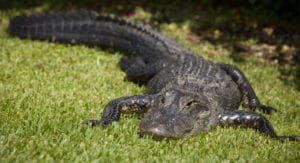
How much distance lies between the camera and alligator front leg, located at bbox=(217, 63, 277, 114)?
22.9ft

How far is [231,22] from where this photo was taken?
11625 mm

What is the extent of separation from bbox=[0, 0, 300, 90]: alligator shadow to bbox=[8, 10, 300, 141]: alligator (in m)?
2.17

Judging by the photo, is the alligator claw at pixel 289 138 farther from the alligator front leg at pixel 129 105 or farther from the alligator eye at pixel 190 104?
the alligator front leg at pixel 129 105

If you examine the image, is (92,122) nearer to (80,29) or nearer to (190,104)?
(190,104)

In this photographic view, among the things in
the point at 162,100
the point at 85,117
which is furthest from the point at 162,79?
the point at 85,117

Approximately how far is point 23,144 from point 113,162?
0.84 metres

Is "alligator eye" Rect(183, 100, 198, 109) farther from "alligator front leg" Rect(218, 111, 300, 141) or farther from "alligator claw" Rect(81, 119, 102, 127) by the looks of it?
"alligator claw" Rect(81, 119, 102, 127)

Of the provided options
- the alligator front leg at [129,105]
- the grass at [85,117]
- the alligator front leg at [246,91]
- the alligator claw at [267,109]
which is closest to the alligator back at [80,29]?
the grass at [85,117]

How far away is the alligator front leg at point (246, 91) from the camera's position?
6.97 metres

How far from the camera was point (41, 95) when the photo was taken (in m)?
6.21

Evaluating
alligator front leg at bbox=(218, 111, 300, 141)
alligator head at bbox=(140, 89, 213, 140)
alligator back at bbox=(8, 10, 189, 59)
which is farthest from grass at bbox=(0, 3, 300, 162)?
alligator back at bbox=(8, 10, 189, 59)

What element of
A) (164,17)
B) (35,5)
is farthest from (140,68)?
(35,5)

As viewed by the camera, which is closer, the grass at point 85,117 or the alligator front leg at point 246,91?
the grass at point 85,117

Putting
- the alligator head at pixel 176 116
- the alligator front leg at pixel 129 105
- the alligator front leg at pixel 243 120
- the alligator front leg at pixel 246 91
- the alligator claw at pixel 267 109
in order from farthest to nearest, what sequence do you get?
the alligator front leg at pixel 246 91, the alligator claw at pixel 267 109, the alligator front leg at pixel 243 120, the alligator front leg at pixel 129 105, the alligator head at pixel 176 116
